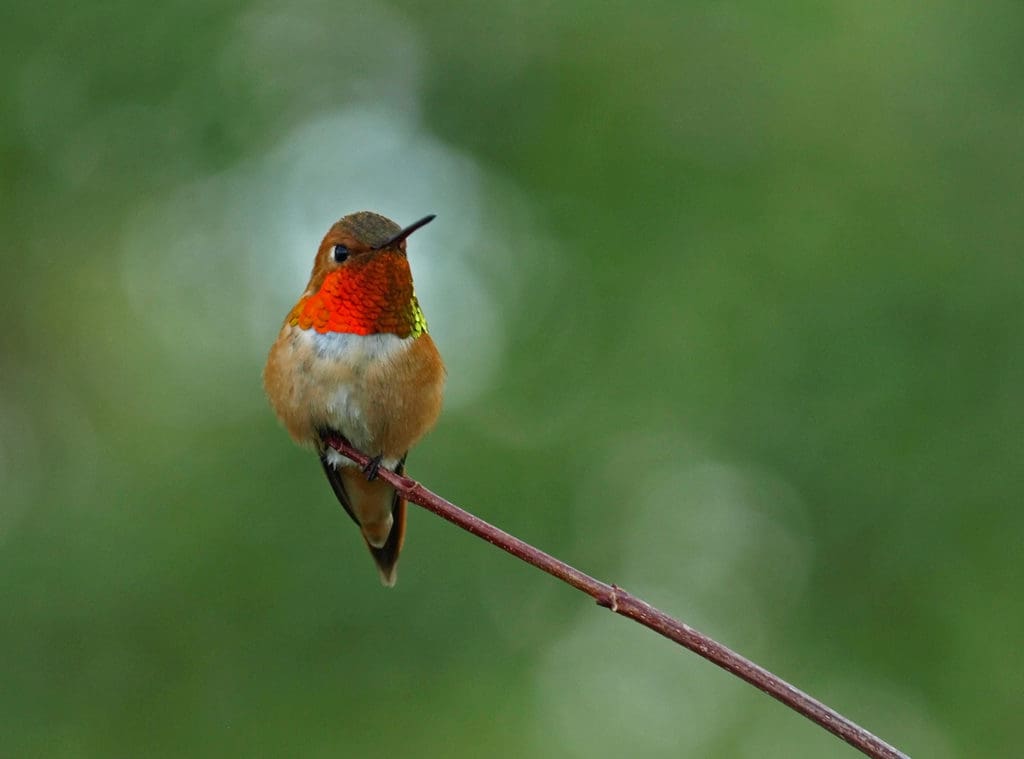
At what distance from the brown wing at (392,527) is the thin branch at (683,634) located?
74.2 inches

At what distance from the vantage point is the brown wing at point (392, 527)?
478cm

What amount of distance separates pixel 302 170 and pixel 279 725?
535cm

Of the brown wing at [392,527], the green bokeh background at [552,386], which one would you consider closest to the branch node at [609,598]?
the brown wing at [392,527]

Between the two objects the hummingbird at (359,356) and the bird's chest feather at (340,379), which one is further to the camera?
the bird's chest feather at (340,379)

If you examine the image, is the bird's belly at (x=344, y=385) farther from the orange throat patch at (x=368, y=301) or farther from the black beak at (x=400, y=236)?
the black beak at (x=400, y=236)

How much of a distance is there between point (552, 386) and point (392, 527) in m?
5.68

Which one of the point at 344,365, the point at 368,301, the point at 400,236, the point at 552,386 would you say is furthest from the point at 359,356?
the point at 552,386

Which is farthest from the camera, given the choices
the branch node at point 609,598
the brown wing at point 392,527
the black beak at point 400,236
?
the brown wing at point 392,527

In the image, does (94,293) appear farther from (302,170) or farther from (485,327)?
(485,327)

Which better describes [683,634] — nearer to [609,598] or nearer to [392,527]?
[609,598]

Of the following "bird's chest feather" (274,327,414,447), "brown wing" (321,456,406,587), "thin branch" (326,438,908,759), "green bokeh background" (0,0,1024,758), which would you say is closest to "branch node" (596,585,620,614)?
"thin branch" (326,438,908,759)

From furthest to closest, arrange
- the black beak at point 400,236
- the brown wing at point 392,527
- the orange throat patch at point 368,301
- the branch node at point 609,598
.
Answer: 1. the brown wing at point 392,527
2. the orange throat patch at point 368,301
3. the black beak at point 400,236
4. the branch node at point 609,598

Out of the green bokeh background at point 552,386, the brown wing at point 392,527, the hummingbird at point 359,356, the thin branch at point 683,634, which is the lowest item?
the thin branch at point 683,634

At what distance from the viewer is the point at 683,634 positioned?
2.31 meters
